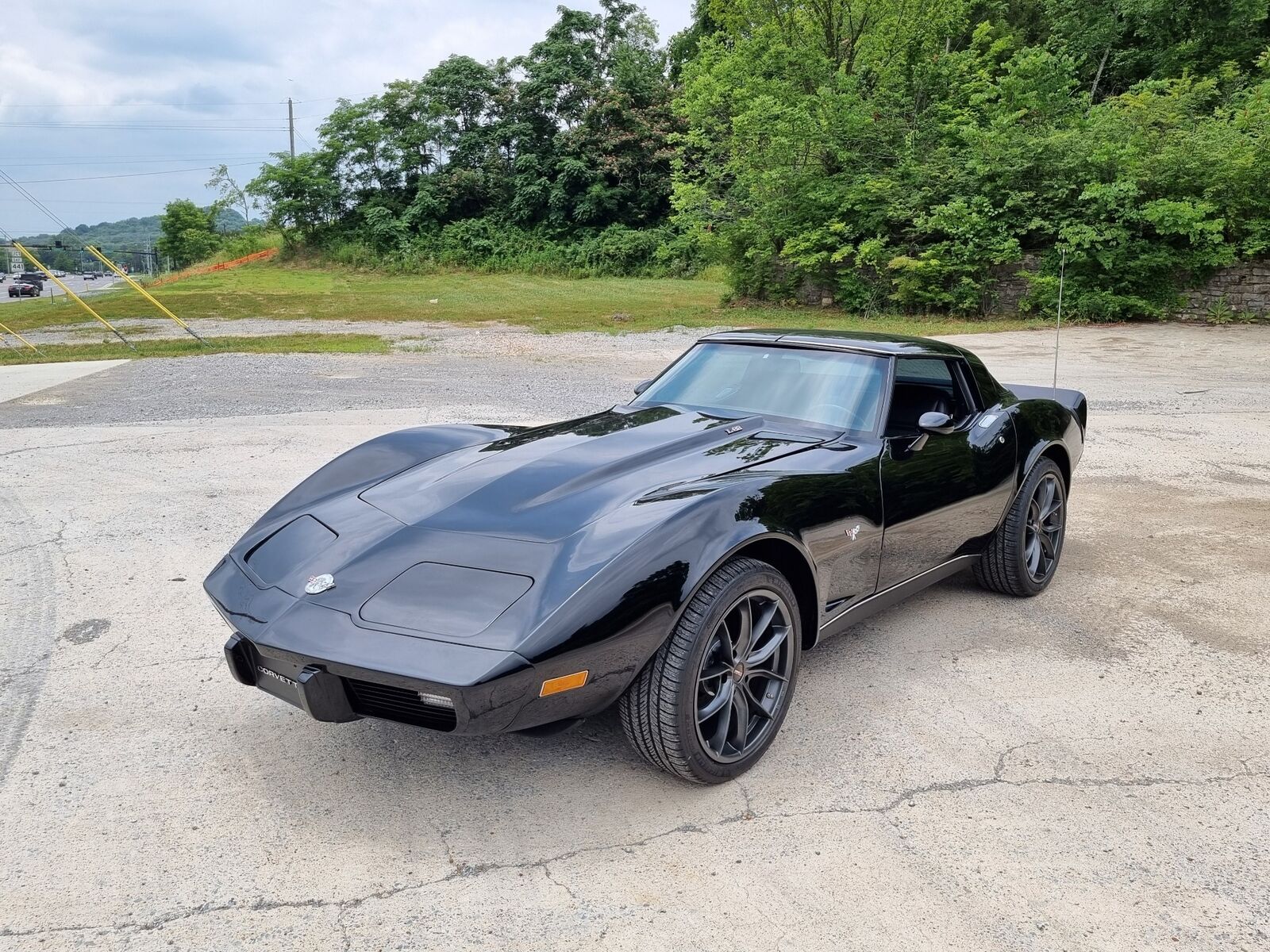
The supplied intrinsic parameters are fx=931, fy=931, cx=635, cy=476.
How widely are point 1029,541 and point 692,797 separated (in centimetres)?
263

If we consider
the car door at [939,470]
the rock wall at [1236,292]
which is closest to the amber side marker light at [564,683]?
the car door at [939,470]

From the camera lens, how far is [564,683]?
8.18 ft

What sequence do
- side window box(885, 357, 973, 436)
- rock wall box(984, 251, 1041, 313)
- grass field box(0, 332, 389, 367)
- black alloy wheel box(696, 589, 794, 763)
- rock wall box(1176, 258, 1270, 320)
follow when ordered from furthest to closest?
rock wall box(984, 251, 1041, 313)
rock wall box(1176, 258, 1270, 320)
grass field box(0, 332, 389, 367)
side window box(885, 357, 973, 436)
black alloy wheel box(696, 589, 794, 763)

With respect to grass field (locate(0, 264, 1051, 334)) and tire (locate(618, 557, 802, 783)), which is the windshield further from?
grass field (locate(0, 264, 1051, 334))

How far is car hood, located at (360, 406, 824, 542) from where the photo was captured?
3.00 m

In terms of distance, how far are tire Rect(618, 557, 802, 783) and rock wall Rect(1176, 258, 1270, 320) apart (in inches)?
831

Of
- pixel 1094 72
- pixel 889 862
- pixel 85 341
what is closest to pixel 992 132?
pixel 1094 72

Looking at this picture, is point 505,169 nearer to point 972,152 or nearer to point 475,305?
point 475,305

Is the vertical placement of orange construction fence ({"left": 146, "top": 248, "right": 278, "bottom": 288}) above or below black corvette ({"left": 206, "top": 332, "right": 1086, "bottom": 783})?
above

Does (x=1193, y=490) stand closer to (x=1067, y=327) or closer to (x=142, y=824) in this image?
(x=142, y=824)

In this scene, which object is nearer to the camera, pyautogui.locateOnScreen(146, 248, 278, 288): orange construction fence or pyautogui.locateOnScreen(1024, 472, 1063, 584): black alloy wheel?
pyautogui.locateOnScreen(1024, 472, 1063, 584): black alloy wheel

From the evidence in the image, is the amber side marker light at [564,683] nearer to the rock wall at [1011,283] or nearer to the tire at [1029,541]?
the tire at [1029,541]

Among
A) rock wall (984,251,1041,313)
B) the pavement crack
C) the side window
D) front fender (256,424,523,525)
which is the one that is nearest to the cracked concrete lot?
the pavement crack

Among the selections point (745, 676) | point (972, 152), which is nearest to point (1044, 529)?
point (745, 676)
